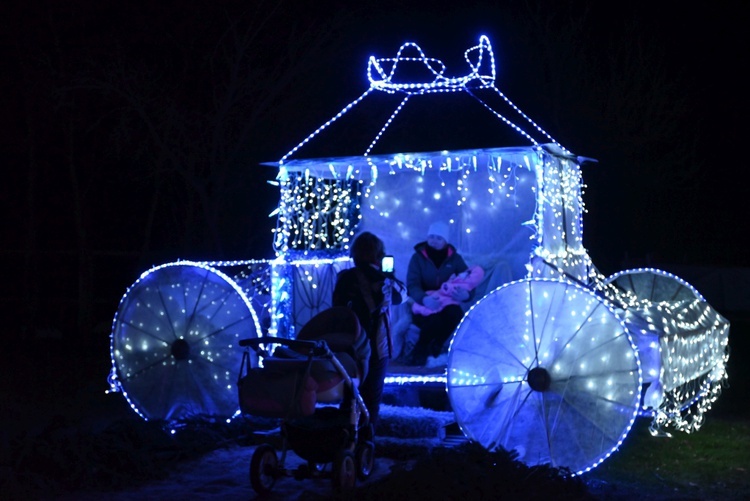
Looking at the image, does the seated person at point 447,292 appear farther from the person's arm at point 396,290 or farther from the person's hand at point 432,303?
the person's arm at point 396,290

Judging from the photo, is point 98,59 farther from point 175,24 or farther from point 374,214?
point 374,214

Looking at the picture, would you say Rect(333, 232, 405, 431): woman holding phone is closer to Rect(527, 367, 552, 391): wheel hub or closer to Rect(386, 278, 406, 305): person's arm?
Rect(386, 278, 406, 305): person's arm

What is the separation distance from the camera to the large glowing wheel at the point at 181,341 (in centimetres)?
916

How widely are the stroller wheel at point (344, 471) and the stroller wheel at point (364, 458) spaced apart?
1.04 feet

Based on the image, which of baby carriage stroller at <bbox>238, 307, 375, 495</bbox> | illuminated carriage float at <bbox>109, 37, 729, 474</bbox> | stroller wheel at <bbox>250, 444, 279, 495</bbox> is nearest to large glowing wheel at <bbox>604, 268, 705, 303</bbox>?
illuminated carriage float at <bbox>109, 37, 729, 474</bbox>

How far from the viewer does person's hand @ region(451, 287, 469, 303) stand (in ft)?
33.2

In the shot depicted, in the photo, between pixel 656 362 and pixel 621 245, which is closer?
pixel 656 362

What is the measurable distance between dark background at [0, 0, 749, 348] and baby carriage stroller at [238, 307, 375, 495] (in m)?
8.07

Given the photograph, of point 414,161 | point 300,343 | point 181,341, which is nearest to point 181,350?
point 181,341

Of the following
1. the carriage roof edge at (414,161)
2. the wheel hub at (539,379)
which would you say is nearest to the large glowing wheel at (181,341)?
the carriage roof edge at (414,161)

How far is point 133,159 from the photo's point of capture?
17.7 m

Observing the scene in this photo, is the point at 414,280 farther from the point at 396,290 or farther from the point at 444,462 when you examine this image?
the point at 444,462

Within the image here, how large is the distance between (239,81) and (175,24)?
1603 mm

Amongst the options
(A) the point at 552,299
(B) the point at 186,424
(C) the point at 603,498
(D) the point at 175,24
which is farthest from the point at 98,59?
(C) the point at 603,498
